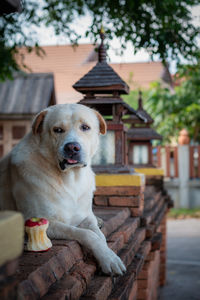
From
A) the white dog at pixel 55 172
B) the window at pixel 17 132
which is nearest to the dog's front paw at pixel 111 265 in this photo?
the white dog at pixel 55 172

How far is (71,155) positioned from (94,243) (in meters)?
0.58

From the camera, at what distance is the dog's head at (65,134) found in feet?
8.05

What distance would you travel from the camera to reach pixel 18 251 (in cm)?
107

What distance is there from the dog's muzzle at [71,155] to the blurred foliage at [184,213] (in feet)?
33.0

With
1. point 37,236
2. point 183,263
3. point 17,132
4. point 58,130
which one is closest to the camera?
point 37,236

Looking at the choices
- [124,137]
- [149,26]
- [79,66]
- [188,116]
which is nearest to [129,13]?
[149,26]

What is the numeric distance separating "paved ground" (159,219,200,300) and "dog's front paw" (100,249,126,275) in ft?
13.1

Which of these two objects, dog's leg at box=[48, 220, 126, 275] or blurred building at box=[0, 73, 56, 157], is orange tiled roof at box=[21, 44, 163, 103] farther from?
dog's leg at box=[48, 220, 126, 275]

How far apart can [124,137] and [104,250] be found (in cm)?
195

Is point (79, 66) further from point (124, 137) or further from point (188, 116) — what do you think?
point (124, 137)

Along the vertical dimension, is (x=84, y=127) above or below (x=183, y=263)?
above

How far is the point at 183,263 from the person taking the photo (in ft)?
24.4

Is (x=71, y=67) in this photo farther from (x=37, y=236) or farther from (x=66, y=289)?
(x=66, y=289)

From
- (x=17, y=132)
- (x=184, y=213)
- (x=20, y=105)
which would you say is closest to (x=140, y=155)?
(x=20, y=105)
